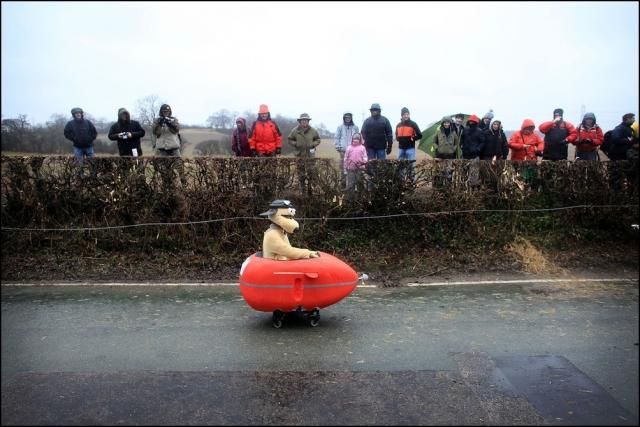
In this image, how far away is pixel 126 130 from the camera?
40.5ft

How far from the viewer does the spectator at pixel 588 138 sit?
39.9ft

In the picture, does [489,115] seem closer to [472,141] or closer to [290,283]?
[472,141]

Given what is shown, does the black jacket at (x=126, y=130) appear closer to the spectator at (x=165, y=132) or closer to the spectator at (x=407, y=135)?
the spectator at (x=165, y=132)

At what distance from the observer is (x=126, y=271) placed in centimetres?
995

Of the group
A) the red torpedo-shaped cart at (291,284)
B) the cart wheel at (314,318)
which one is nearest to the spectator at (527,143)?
the red torpedo-shaped cart at (291,284)

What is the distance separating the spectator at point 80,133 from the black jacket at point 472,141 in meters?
8.92

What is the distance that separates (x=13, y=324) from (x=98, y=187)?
4.56 m

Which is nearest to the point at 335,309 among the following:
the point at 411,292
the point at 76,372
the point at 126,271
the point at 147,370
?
the point at 411,292

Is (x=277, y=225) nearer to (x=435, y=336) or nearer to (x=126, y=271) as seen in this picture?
(x=435, y=336)

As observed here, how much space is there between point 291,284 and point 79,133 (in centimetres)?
783

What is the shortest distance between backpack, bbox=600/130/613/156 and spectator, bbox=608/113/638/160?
8cm

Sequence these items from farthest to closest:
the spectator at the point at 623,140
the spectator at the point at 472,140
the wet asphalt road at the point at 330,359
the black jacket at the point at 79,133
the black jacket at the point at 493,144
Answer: the black jacket at the point at 493,144, the spectator at the point at 472,140, the black jacket at the point at 79,133, the spectator at the point at 623,140, the wet asphalt road at the point at 330,359

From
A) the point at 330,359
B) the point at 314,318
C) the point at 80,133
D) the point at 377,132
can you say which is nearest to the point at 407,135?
the point at 377,132

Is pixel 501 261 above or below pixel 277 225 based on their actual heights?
below
